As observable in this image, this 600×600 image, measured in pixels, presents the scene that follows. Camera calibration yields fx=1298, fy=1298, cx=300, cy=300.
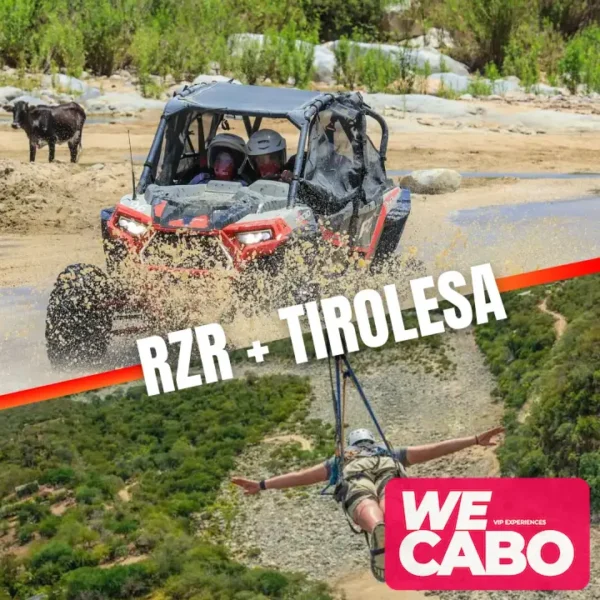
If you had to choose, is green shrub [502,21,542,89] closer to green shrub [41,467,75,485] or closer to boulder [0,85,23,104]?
boulder [0,85,23,104]

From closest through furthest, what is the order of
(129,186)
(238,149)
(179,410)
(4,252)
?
(238,149), (4,252), (129,186), (179,410)

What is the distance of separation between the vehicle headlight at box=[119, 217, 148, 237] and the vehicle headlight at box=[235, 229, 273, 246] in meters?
0.85

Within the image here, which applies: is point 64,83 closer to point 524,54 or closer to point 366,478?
point 524,54

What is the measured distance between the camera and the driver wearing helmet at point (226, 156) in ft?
39.5

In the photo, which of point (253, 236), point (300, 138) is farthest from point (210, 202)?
point (300, 138)

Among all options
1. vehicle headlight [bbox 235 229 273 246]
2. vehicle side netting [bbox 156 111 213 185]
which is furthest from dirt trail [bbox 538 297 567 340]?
vehicle headlight [bbox 235 229 273 246]

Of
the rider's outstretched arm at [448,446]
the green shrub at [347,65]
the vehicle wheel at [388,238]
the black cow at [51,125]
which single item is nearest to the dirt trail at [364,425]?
the green shrub at [347,65]

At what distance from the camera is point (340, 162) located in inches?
510

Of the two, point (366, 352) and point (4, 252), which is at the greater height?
point (4, 252)

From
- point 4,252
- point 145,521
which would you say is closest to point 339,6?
point 145,521

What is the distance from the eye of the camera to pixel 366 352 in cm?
3412

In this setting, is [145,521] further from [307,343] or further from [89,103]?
[89,103]

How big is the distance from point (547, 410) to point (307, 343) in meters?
6.96

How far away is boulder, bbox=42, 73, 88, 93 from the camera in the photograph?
27609 millimetres
